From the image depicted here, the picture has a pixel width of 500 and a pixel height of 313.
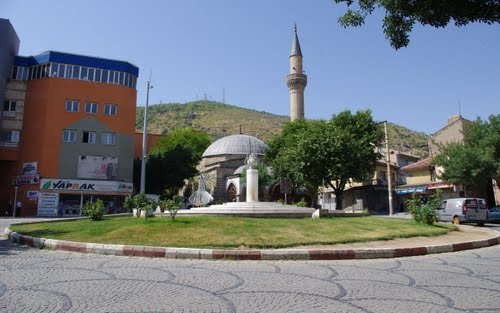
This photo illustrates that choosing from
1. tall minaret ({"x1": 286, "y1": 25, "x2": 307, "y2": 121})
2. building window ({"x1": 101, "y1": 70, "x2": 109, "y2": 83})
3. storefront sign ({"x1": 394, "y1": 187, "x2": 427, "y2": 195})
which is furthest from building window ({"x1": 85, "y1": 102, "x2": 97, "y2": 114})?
storefront sign ({"x1": 394, "y1": 187, "x2": 427, "y2": 195})

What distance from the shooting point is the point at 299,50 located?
52.6 metres

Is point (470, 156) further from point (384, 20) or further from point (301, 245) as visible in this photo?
point (384, 20)

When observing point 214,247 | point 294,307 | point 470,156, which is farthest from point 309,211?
point 470,156

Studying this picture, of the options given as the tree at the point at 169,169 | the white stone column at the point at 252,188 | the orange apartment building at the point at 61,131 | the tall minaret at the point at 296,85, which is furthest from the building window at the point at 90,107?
the white stone column at the point at 252,188

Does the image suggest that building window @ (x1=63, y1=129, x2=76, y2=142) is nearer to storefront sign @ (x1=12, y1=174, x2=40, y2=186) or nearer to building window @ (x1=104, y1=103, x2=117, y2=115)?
building window @ (x1=104, y1=103, x2=117, y2=115)

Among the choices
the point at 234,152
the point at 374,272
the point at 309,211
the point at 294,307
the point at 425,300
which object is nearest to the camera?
the point at 294,307

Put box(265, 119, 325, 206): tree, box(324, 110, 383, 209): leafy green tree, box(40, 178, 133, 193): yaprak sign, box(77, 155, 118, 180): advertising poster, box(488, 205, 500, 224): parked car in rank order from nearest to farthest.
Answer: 1. box(488, 205, 500, 224): parked car
2. box(324, 110, 383, 209): leafy green tree
3. box(265, 119, 325, 206): tree
4. box(40, 178, 133, 193): yaprak sign
5. box(77, 155, 118, 180): advertising poster

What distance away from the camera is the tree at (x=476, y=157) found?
28.7m

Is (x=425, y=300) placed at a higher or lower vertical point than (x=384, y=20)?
lower

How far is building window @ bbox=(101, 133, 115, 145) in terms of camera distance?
37.6 metres

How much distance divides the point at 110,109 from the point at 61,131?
4.77m

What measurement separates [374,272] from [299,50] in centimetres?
4841

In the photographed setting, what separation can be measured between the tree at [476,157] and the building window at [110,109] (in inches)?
1157

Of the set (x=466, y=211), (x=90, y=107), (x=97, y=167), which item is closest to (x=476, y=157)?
(x=466, y=211)
